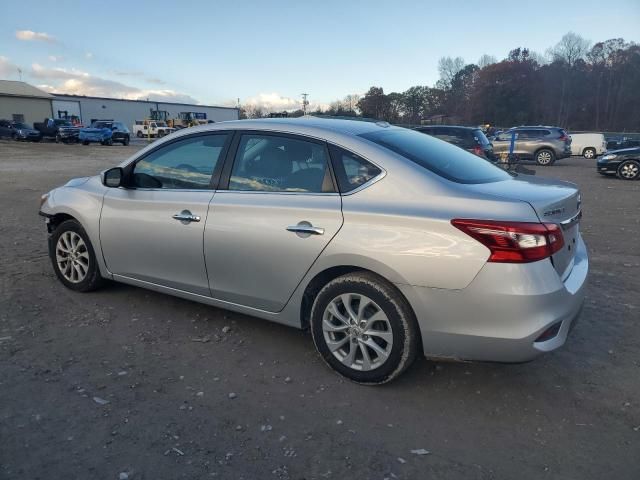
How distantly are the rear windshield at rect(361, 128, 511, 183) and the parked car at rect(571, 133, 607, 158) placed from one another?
99.9ft

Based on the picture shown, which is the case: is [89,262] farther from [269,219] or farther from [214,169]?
[269,219]

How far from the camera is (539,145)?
2398 centimetres

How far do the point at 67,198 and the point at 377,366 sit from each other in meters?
3.35

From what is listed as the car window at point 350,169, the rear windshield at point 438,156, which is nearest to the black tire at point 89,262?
the car window at point 350,169

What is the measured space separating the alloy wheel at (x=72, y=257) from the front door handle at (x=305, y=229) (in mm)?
2385

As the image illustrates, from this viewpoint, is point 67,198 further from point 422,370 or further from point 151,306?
point 422,370

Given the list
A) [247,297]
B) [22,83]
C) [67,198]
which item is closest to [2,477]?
[247,297]

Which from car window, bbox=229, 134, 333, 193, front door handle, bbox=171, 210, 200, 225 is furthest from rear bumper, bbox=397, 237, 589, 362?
front door handle, bbox=171, 210, 200, 225

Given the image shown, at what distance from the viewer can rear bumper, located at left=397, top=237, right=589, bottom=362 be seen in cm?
268

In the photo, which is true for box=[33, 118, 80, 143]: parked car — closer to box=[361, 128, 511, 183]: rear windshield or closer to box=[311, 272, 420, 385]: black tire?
box=[361, 128, 511, 183]: rear windshield

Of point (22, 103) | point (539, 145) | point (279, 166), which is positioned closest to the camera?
point (279, 166)

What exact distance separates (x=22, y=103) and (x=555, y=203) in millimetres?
68908

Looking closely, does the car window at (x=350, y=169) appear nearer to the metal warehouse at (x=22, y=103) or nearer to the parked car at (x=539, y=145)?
the parked car at (x=539, y=145)

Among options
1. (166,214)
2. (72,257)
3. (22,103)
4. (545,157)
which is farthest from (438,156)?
(22,103)
